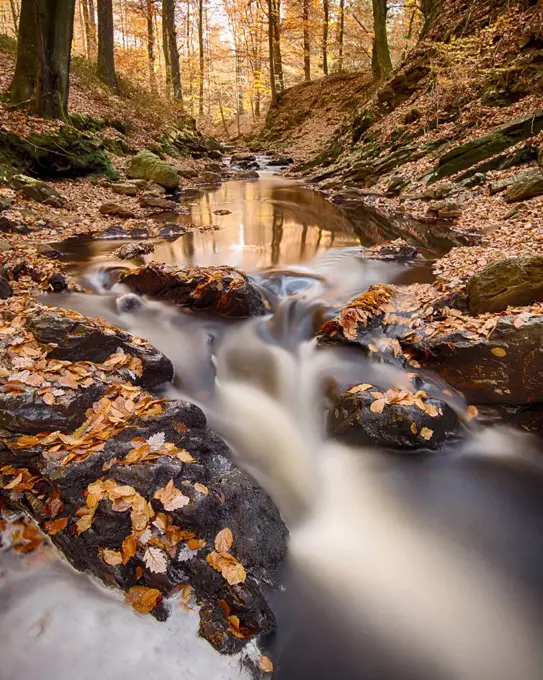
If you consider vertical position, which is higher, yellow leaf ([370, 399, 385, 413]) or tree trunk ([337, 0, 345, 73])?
tree trunk ([337, 0, 345, 73])

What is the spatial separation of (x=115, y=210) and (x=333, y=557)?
10427 mm

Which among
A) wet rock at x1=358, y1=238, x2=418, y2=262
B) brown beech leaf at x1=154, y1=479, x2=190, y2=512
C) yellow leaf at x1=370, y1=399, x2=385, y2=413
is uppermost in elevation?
wet rock at x1=358, y1=238, x2=418, y2=262

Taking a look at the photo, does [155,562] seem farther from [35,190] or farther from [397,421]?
[35,190]

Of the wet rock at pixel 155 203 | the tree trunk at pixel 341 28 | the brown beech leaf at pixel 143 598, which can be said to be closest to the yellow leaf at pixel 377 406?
the brown beech leaf at pixel 143 598

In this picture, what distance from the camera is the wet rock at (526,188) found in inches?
329

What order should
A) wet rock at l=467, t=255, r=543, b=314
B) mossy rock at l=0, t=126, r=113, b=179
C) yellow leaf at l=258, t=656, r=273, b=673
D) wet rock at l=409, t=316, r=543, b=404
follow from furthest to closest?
1. mossy rock at l=0, t=126, r=113, b=179
2. wet rock at l=467, t=255, r=543, b=314
3. wet rock at l=409, t=316, r=543, b=404
4. yellow leaf at l=258, t=656, r=273, b=673

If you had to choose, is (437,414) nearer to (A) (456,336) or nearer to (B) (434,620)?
(A) (456,336)

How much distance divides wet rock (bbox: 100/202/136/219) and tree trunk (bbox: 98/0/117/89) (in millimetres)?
10680

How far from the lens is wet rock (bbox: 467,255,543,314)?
4594 mm

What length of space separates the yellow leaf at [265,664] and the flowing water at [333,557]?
0.19 ft

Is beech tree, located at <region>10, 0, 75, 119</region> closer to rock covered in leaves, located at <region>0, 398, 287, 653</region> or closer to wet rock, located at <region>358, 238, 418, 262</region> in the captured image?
wet rock, located at <region>358, 238, 418, 262</region>

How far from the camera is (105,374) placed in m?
3.79

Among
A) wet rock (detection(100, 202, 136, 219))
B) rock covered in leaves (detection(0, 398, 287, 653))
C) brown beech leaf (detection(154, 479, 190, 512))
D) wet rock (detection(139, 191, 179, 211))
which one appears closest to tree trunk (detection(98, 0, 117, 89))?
wet rock (detection(139, 191, 179, 211))

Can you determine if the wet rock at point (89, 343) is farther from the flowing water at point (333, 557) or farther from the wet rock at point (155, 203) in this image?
the wet rock at point (155, 203)
